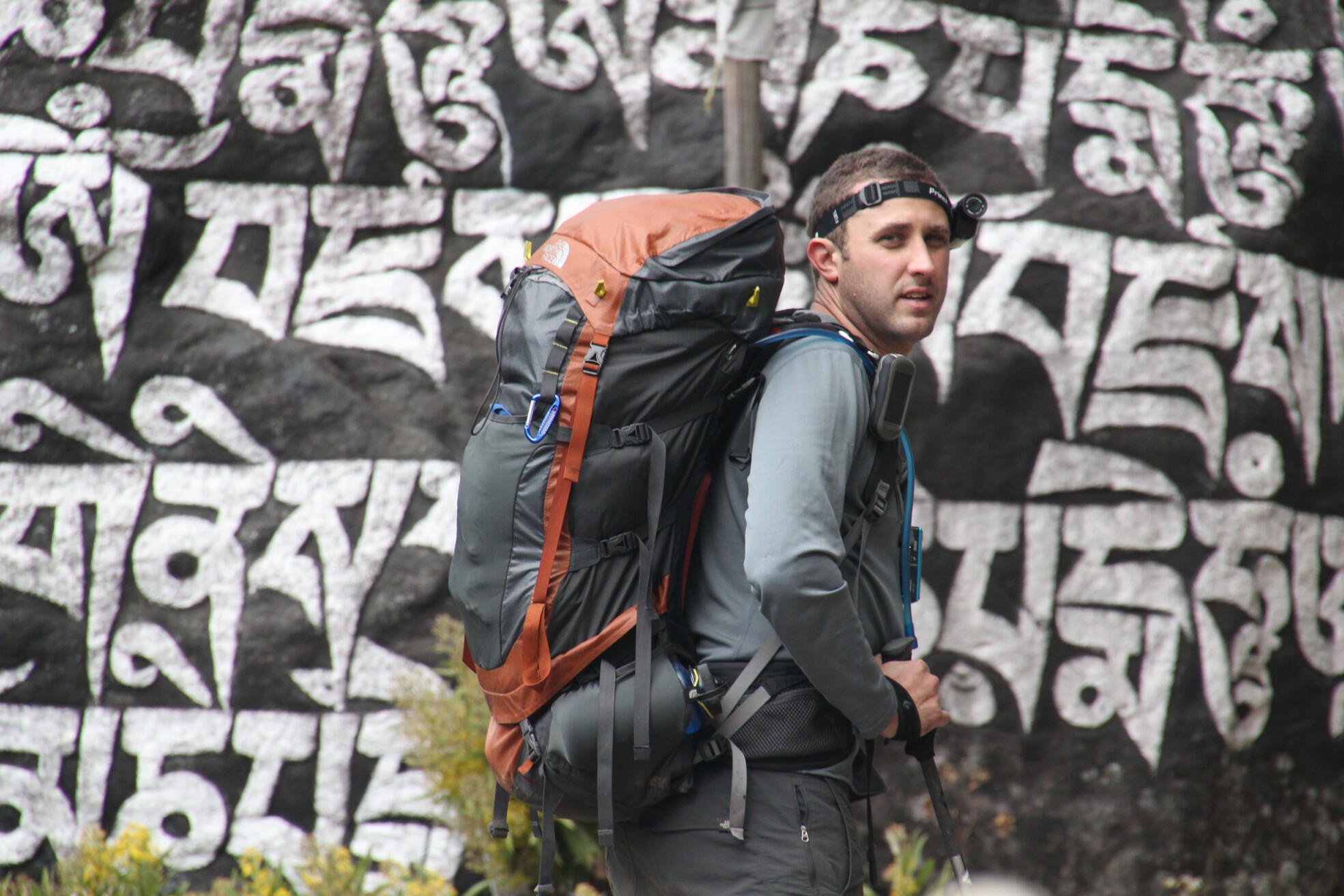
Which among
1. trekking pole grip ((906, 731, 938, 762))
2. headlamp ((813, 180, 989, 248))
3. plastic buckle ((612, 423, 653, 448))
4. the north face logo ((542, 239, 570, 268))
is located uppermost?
headlamp ((813, 180, 989, 248))

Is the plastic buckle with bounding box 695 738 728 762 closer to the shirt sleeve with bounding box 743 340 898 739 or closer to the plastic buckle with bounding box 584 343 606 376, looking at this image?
the shirt sleeve with bounding box 743 340 898 739

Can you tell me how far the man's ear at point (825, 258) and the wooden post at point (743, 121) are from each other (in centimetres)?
133

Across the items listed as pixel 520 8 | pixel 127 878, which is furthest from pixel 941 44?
pixel 127 878

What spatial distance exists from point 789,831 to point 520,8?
3222 millimetres

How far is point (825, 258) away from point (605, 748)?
101cm

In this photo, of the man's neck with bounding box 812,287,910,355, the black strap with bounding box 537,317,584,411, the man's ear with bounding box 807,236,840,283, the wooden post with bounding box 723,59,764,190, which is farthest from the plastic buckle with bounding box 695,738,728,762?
the wooden post with bounding box 723,59,764,190

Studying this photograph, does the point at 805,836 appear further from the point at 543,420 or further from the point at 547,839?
the point at 543,420

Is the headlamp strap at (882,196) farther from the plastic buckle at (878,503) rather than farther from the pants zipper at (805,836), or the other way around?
the pants zipper at (805,836)

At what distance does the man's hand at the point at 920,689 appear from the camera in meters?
1.90

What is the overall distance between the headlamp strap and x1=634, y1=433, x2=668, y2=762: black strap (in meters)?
0.61

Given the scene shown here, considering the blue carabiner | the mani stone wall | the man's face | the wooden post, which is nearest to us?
the blue carabiner

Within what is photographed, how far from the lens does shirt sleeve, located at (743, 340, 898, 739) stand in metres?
1.65

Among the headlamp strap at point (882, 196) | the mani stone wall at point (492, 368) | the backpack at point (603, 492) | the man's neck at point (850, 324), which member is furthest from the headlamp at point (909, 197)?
the mani stone wall at point (492, 368)

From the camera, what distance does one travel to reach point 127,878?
3.24 metres
